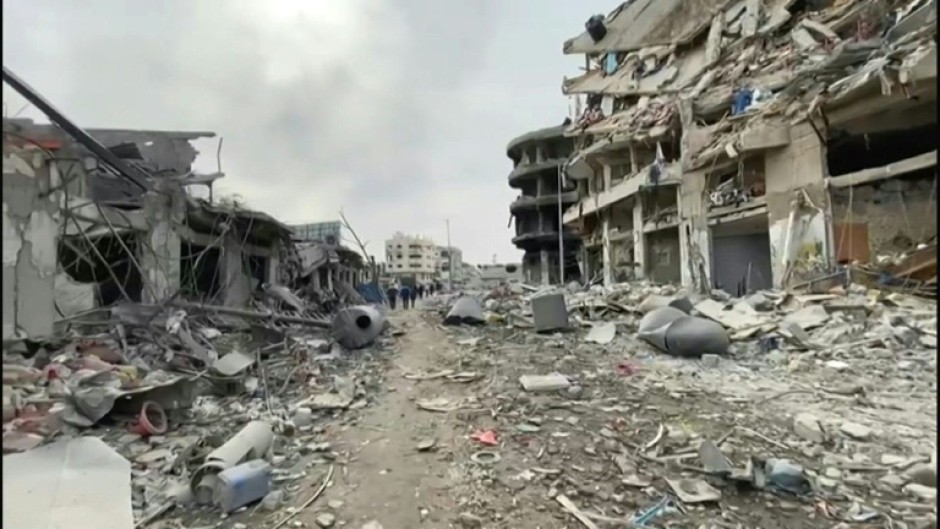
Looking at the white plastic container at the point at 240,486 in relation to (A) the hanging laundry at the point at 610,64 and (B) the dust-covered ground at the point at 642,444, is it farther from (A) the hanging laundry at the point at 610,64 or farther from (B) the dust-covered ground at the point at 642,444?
(A) the hanging laundry at the point at 610,64

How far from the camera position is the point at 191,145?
13.5 metres

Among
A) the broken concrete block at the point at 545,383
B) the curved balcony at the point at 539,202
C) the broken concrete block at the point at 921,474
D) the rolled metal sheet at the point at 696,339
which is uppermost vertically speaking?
the curved balcony at the point at 539,202

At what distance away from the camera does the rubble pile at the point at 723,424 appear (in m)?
3.36

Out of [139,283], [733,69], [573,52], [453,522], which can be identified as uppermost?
[573,52]

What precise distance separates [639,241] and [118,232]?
15922mm

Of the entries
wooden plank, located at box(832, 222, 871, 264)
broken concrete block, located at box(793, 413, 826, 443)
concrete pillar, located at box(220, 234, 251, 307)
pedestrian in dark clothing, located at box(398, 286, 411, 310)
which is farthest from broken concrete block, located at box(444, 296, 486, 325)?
pedestrian in dark clothing, located at box(398, 286, 411, 310)

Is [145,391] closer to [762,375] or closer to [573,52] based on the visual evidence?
[762,375]

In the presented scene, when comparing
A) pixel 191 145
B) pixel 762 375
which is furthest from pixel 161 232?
pixel 762 375

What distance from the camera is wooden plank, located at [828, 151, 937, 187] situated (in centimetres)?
958

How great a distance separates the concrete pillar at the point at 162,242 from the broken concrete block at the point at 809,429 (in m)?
9.53

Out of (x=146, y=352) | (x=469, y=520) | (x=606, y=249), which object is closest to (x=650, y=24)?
(x=606, y=249)

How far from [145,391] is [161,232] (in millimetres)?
5761

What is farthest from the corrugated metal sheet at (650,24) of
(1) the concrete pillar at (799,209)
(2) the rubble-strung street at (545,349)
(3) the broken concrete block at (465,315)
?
(3) the broken concrete block at (465,315)

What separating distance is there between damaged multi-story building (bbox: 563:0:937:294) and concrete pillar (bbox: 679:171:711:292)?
48 millimetres
